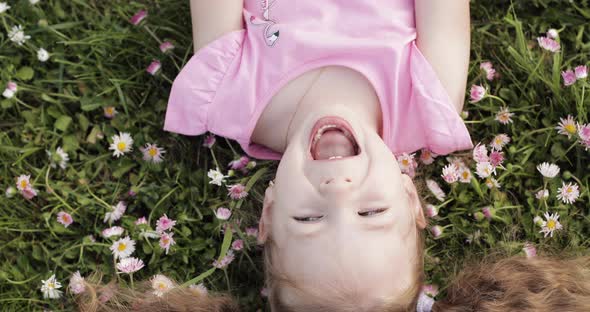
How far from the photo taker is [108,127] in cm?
236

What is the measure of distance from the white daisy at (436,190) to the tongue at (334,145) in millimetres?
437

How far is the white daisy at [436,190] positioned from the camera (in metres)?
2.21

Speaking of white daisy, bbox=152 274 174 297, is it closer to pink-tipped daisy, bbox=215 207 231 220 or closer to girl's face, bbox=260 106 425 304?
pink-tipped daisy, bbox=215 207 231 220

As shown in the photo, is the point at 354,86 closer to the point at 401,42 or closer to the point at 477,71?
the point at 401,42

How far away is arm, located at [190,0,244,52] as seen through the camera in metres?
2.13

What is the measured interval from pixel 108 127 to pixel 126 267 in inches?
20.5

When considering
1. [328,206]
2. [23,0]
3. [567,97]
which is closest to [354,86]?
[328,206]

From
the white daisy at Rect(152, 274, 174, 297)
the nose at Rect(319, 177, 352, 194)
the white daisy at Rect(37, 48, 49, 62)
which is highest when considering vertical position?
the white daisy at Rect(37, 48, 49, 62)

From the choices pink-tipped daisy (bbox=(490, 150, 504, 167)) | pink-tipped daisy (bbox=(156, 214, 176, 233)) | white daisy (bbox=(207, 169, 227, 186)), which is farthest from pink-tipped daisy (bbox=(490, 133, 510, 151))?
pink-tipped daisy (bbox=(156, 214, 176, 233))

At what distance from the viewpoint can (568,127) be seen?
2.18 metres

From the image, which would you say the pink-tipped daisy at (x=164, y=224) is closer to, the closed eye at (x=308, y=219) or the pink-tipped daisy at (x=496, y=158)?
the closed eye at (x=308, y=219)

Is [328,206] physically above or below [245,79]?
below

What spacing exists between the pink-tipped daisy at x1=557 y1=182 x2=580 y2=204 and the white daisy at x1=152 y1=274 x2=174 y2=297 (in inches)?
50.4

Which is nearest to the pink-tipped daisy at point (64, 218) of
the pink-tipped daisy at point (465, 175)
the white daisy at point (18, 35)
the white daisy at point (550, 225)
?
the white daisy at point (18, 35)
